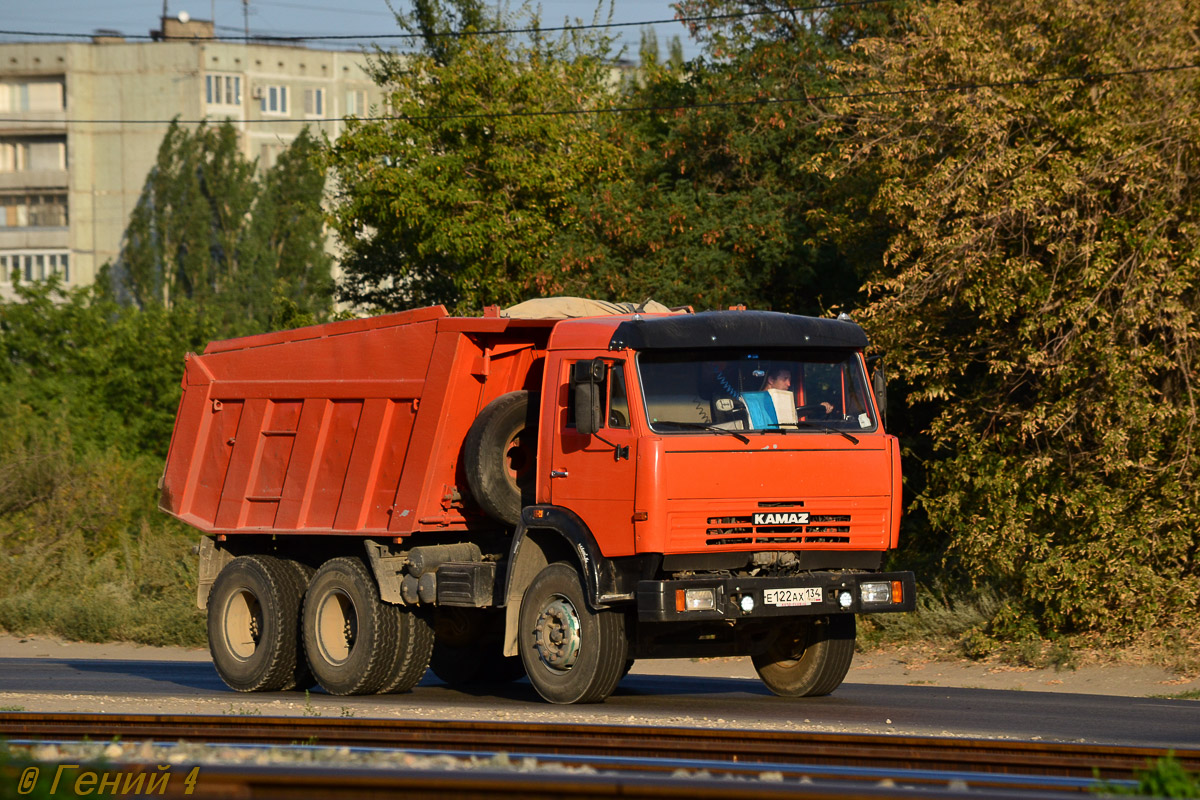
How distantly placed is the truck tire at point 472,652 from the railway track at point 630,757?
4.00 m

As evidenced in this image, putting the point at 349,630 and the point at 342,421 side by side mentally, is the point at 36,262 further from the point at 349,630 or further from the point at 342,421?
the point at 349,630

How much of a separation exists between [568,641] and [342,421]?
3.50 meters

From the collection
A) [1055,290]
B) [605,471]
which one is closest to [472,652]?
[605,471]

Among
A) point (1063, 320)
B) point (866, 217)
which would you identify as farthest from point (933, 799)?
point (866, 217)

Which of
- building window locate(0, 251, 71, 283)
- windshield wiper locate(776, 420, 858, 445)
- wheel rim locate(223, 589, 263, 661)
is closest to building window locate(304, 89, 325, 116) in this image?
building window locate(0, 251, 71, 283)

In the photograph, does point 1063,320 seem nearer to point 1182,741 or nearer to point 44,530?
point 1182,741

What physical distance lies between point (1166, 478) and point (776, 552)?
25.1 feet

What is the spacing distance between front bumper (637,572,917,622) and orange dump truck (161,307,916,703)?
0.8 inches

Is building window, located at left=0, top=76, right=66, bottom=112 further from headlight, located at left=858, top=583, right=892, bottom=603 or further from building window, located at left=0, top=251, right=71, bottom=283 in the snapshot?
Answer: headlight, located at left=858, top=583, right=892, bottom=603

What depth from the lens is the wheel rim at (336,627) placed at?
13.5 metres

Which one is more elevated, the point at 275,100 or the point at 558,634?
the point at 275,100

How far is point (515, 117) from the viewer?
28.1m

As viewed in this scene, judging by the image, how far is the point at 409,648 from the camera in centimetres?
1320

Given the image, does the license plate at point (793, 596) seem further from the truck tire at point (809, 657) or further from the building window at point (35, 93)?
the building window at point (35, 93)
